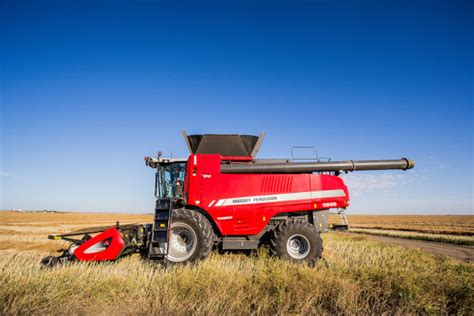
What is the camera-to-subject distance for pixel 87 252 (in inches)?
245

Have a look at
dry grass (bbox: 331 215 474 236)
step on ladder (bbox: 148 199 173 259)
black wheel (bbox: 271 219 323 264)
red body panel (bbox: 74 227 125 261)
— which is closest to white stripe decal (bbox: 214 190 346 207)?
black wheel (bbox: 271 219 323 264)

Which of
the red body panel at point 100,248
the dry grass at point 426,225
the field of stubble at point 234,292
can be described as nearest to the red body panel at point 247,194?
the field of stubble at point 234,292

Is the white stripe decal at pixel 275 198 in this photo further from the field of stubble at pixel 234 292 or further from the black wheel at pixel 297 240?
the field of stubble at pixel 234 292

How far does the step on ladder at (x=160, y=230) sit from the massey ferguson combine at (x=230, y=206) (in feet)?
0.07

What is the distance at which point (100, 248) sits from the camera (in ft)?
20.9

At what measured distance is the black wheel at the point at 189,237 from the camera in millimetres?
6422

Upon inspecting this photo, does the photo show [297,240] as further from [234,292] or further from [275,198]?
[234,292]

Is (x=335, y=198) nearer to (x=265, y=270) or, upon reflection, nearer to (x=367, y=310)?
(x=265, y=270)

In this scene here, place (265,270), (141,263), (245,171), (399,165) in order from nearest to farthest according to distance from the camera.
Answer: (265,270)
(141,263)
(245,171)
(399,165)

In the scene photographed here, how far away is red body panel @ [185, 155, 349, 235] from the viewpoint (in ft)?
22.8

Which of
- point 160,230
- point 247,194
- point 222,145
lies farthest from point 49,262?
point 222,145

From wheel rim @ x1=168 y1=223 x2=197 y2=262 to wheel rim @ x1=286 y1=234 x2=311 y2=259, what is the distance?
238 cm

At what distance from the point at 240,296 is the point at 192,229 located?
282 centimetres

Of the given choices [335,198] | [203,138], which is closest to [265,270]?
[335,198]
